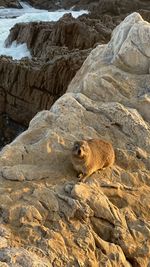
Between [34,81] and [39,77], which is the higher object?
[39,77]

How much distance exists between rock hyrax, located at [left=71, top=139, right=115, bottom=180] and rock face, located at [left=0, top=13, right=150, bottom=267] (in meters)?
0.09

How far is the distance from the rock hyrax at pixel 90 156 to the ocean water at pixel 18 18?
41.2ft

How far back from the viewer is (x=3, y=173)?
19.5ft

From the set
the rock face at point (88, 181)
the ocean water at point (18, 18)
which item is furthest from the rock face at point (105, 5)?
the rock face at point (88, 181)

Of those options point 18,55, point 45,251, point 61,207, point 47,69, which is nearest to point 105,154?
point 61,207

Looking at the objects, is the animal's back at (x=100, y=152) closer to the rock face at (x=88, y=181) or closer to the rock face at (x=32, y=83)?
the rock face at (x=88, y=181)

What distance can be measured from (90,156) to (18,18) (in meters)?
23.3

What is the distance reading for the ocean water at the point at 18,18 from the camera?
1950 cm

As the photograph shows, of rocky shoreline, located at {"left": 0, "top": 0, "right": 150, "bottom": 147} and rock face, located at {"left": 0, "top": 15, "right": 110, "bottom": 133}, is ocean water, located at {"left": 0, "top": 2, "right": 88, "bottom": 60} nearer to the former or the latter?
rocky shoreline, located at {"left": 0, "top": 0, "right": 150, "bottom": 147}

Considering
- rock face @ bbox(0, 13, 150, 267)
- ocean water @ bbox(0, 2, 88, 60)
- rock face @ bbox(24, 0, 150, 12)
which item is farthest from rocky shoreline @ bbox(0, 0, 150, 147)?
rock face @ bbox(24, 0, 150, 12)

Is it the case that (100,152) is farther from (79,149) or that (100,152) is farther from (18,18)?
(18,18)

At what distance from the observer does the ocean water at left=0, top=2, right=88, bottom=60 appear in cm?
1950

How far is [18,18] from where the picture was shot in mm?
28609

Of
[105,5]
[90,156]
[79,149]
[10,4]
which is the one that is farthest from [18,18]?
[79,149]
